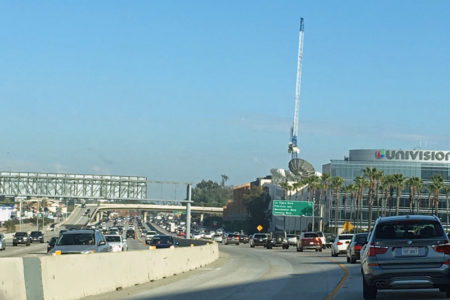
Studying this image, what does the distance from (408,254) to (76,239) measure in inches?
611

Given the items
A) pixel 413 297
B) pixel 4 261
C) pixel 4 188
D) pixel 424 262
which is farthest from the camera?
pixel 4 188

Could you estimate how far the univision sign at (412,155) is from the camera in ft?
485

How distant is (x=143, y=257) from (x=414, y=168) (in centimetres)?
12938

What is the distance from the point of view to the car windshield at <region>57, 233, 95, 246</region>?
28750 mm

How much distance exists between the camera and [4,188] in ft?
382

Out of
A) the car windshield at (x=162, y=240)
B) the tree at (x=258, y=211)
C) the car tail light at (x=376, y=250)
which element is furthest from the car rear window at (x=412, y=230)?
the tree at (x=258, y=211)

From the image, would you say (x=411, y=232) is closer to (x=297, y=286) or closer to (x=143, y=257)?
(x=297, y=286)

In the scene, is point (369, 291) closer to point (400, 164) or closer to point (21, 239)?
point (21, 239)

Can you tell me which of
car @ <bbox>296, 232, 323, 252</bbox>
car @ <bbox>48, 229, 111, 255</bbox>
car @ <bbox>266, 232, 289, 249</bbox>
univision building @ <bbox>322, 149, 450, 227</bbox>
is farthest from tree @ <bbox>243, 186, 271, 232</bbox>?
car @ <bbox>48, 229, 111, 255</bbox>

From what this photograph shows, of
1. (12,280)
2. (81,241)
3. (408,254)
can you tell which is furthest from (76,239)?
(408,254)

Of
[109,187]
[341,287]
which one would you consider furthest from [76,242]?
[109,187]

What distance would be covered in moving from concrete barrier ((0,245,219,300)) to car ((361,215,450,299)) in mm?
6405

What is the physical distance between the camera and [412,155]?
149m

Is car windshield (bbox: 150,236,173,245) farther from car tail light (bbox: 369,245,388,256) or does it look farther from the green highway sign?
the green highway sign
